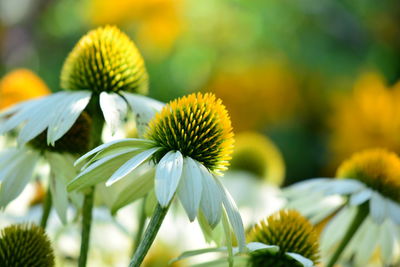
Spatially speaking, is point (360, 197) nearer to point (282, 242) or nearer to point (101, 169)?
point (282, 242)

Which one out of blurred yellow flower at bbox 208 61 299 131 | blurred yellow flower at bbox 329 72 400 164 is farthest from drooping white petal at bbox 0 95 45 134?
blurred yellow flower at bbox 208 61 299 131

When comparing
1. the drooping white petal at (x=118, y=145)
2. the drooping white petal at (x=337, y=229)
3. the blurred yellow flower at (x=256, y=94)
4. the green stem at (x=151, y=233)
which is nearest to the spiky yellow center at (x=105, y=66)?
the drooping white petal at (x=118, y=145)

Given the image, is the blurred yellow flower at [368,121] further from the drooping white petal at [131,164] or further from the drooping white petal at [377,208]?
the drooping white petal at [131,164]

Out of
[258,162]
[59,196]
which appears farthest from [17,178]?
[258,162]

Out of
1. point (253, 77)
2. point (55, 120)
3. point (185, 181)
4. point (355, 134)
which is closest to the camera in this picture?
point (185, 181)

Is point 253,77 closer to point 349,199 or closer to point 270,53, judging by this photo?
point 270,53

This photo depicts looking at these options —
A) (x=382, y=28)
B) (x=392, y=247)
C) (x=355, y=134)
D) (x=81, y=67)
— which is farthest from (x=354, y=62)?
(x=81, y=67)
